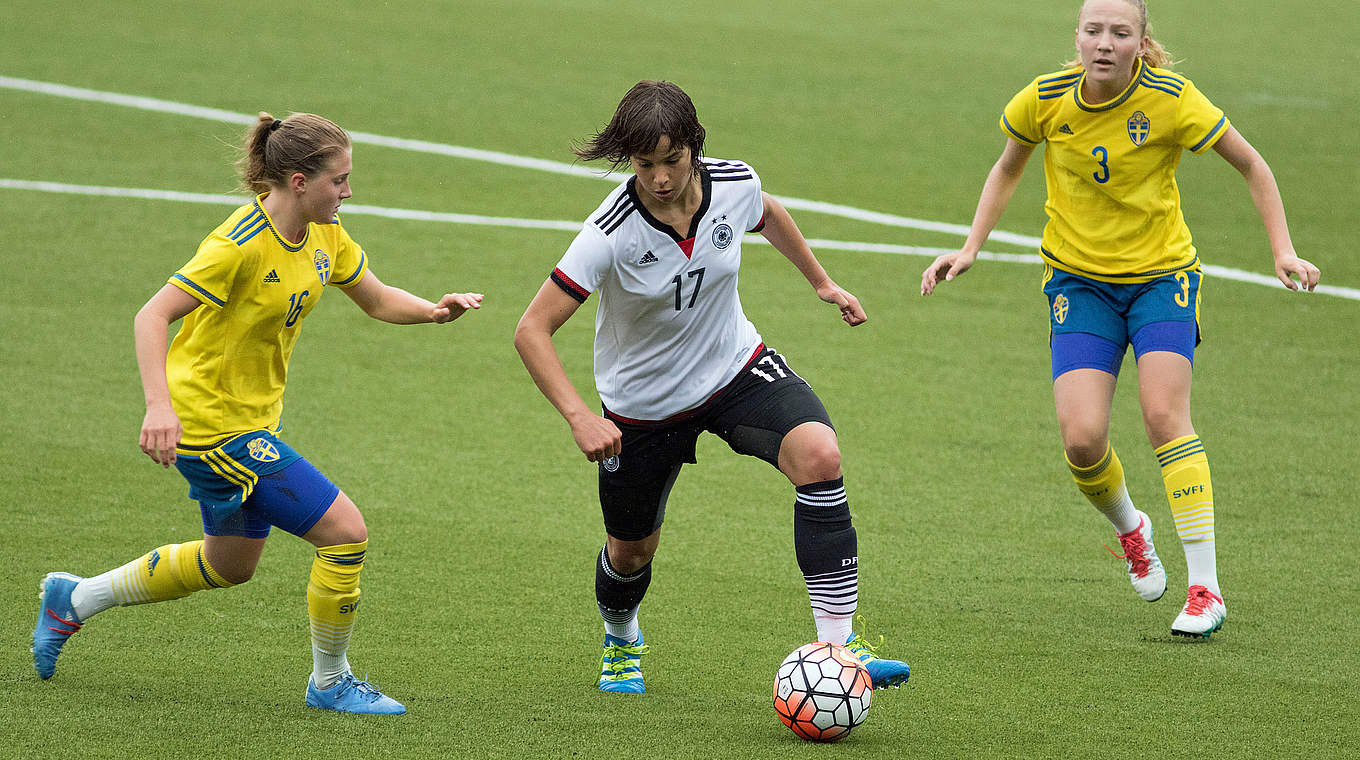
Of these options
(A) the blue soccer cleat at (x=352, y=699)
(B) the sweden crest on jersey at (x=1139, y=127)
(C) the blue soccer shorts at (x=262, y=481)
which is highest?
(B) the sweden crest on jersey at (x=1139, y=127)

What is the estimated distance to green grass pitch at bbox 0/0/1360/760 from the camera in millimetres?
4805

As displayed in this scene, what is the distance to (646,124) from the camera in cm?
439

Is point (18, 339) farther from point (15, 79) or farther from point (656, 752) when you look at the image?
point (15, 79)

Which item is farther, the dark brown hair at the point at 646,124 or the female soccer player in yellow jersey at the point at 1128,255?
the female soccer player in yellow jersey at the point at 1128,255

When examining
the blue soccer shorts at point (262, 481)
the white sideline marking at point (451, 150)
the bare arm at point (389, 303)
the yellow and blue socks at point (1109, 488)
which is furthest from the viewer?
the white sideline marking at point (451, 150)

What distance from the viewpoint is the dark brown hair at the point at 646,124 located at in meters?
4.39

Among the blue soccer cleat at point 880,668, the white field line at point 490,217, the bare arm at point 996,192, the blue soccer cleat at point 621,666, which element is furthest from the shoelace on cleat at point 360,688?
the white field line at point 490,217

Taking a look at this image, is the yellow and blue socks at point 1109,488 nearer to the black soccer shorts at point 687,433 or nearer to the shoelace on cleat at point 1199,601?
the shoelace on cleat at point 1199,601

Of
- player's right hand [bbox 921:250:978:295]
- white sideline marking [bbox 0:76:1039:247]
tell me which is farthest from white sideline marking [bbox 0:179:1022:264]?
player's right hand [bbox 921:250:978:295]

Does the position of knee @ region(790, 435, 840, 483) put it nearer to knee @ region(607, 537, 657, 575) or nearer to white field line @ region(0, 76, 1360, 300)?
knee @ region(607, 537, 657, 575)

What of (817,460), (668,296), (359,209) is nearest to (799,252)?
(668,296)

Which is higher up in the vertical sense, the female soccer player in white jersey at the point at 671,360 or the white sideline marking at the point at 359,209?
the white sideline marking at the point at 359,209

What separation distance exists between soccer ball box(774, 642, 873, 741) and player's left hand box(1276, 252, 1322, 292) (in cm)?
210

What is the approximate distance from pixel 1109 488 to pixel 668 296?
6.96 ft
